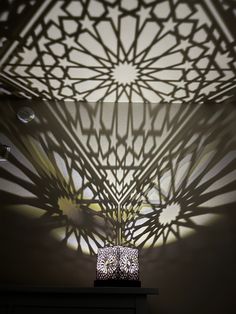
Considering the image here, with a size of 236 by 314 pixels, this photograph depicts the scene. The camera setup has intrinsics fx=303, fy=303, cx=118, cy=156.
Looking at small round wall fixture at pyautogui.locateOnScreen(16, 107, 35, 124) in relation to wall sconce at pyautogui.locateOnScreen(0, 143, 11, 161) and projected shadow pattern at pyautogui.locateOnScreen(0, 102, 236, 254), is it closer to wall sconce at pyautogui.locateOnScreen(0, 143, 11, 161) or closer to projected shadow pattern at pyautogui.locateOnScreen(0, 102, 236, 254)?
projected shadow pattern at pyautogui.locateOnScreen(0, 102, 236, 254)

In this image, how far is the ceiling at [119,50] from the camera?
1310 millimetres

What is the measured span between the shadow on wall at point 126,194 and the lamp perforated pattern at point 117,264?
23 centimetres

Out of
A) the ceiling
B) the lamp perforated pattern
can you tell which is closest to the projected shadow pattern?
the ceiling

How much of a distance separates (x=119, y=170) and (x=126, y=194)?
0.15 m

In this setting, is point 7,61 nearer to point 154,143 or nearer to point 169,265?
point 154,143

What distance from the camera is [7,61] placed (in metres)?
1.61

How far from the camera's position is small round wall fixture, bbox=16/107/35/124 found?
1.88 metres

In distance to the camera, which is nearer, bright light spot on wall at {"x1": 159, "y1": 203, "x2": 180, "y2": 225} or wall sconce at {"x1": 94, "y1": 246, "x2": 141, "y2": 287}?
wall sconce at {"x1": 94, "y1": 246, "x2": 141, "y2": 287}

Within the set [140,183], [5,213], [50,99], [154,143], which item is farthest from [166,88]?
[5,213]

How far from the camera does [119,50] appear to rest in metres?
1.53

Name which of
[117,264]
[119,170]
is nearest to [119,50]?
[119,170]

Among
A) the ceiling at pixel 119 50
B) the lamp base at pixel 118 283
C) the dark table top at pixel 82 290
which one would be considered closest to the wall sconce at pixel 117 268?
the lamp base at pixel 118 283

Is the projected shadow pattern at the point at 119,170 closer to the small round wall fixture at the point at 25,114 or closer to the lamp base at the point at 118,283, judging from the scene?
the small round wall fixture at the point at 25,114

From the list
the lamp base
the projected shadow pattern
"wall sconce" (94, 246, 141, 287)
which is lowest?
the lamp base
